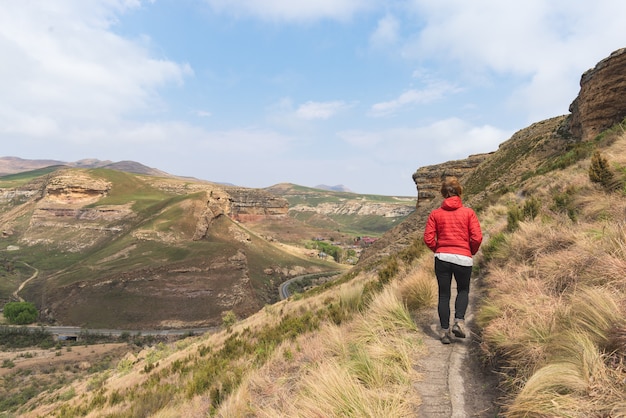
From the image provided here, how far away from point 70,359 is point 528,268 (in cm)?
5998

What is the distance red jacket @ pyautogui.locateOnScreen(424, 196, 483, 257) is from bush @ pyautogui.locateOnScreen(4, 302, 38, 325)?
9490 centimetres

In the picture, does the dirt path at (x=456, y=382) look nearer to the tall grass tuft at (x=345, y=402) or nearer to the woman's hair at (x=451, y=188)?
the tall grass tuft at (x=345, y=402)

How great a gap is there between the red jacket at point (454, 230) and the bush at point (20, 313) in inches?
3736

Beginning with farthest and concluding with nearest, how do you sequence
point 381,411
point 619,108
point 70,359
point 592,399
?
point 70,359 → point 619,108 → point 381,411 → point 592,399

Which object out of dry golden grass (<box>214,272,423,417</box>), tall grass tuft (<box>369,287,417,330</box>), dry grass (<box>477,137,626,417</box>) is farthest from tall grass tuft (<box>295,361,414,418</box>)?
tall grass tuft (<box>369,287,417,330</box>)

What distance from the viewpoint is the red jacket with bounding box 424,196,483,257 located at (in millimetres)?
5414

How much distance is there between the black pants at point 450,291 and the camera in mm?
5230

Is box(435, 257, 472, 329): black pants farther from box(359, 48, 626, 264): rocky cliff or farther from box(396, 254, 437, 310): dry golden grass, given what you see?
box(359, 48, 626, 264): rocky cliff

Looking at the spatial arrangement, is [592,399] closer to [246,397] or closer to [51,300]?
[246,397]

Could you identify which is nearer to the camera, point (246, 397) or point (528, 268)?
point (246, 397)

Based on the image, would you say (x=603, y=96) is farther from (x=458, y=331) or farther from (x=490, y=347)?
(x=490, y=347)

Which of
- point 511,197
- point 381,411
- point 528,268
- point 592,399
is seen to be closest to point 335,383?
point 381,411

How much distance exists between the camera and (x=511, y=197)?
18.9m

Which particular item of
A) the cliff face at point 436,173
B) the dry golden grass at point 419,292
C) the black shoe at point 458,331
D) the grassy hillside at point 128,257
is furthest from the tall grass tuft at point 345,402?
the grassy hillside at point 128,257
